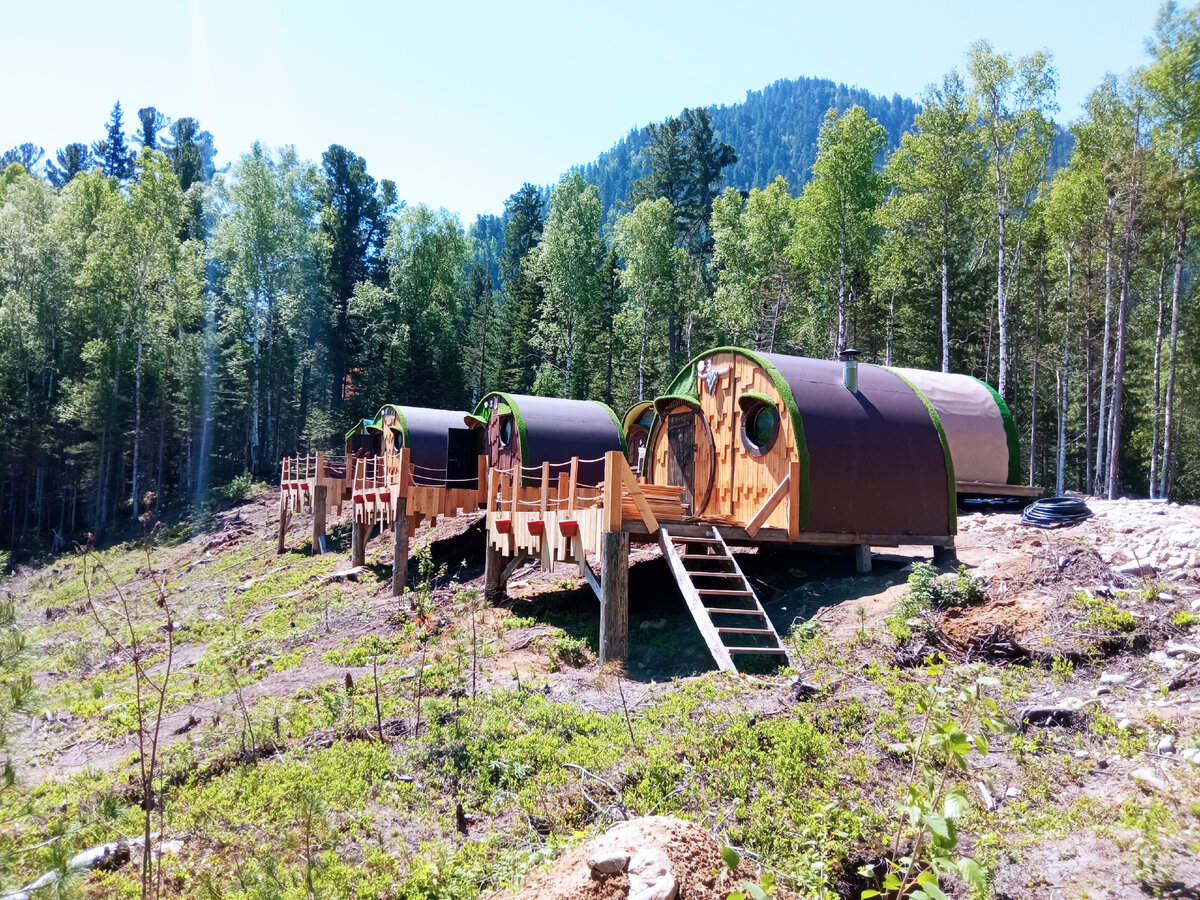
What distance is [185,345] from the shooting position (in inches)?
1460

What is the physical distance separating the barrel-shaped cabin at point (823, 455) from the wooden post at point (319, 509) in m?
15.9

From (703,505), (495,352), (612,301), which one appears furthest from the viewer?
(495,352)

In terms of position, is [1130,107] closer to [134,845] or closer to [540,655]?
[540,655]

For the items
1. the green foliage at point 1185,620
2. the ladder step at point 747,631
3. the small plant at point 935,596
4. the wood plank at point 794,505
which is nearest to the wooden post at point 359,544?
the wood plank at point 794,505

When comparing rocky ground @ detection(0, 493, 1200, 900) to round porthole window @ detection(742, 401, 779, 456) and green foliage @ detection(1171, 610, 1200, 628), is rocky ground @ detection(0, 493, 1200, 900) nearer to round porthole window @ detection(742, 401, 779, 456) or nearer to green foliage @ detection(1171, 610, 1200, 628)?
green foliage @ detection(1171, 610, 1200, 628)

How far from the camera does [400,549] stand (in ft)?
60.6

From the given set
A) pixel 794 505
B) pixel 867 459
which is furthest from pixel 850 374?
pixel 794 505

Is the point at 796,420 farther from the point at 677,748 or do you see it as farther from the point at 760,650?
the point at 677,748

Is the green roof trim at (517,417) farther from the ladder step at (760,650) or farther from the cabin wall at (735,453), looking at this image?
the ladder step at (760,650)

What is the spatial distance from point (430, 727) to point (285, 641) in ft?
24.3

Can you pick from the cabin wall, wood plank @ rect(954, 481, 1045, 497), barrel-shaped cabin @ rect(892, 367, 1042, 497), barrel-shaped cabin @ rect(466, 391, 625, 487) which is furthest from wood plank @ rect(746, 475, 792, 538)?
barrel-shaped cabin @ rect(466, 391, 625, 487)

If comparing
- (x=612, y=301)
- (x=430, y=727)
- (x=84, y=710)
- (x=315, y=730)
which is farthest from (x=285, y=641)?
(x=612, y=301)

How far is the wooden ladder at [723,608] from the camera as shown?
9625 mm

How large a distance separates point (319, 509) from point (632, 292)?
17472 mm
